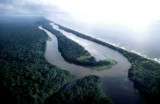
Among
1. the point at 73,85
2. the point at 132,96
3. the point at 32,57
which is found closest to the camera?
the point at 132,96

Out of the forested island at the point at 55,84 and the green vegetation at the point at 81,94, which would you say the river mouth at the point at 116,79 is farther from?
the green vegetation at the point at 81,94

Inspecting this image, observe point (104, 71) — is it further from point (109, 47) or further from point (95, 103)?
point (109, 47)

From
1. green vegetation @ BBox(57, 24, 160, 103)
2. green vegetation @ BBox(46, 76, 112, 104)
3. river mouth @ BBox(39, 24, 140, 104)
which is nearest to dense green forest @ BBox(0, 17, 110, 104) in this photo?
green vegetation @ BBox(46, 76, 112, 104)

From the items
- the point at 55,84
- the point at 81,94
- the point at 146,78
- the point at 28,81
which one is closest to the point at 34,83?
the point at 28,81

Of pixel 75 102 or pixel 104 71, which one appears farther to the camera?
pixel 104 71

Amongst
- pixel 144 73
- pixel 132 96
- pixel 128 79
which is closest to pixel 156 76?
pixel 144 73

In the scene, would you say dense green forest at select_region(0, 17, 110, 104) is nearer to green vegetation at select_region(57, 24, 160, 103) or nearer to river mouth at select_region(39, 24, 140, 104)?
river mouth at select_region(39, 24, 140, 104)

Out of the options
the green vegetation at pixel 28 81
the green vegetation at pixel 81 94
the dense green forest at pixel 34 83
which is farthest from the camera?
the dense green forest at pixel 34 83

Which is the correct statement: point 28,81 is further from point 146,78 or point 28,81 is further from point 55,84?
point 146,78

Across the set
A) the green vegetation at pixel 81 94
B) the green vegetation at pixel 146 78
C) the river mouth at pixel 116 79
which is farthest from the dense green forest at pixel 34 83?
the green vegetation at pixel 146 78
